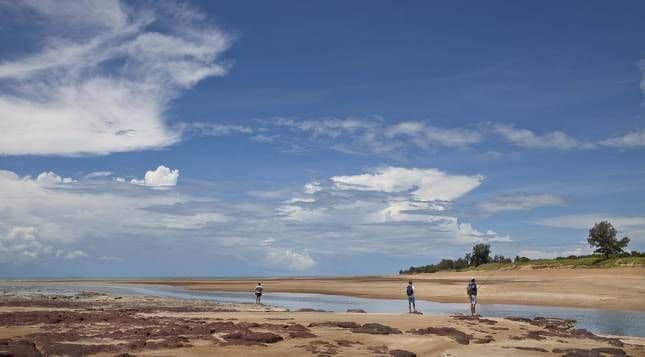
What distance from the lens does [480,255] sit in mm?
129750

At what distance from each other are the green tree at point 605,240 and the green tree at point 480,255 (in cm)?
3187

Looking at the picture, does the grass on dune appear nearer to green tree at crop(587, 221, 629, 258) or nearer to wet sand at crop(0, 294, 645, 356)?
green tree at crop(587, 221, 629, 258)

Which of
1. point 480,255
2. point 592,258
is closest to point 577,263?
point 592,258

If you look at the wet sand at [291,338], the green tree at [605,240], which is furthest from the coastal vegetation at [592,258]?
the wet sand at [291,338]

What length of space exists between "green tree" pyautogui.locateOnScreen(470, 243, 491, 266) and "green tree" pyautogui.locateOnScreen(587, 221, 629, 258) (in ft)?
105

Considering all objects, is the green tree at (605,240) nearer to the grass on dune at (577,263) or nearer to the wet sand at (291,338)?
the grass on dune at (577,263)

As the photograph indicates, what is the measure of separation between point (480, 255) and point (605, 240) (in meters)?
36.2

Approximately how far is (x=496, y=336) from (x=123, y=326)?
18423 millimetres

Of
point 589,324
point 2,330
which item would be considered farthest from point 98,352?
point 589,324

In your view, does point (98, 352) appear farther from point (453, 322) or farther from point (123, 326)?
point (453, 322)

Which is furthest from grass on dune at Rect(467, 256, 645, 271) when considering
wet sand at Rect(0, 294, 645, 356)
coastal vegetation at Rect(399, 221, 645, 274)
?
wet sand at Rect(0, 294, 645, 356)

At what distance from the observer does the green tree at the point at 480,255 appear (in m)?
128

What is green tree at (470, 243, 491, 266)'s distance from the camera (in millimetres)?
128250

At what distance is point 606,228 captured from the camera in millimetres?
96375
